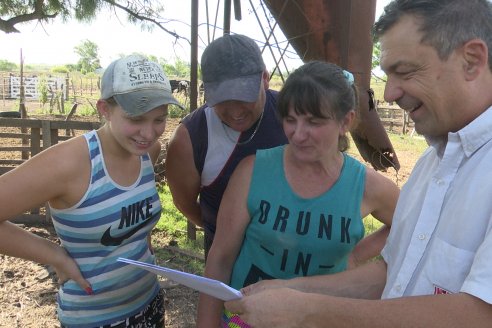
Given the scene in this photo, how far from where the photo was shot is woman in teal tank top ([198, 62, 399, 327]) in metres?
1.52

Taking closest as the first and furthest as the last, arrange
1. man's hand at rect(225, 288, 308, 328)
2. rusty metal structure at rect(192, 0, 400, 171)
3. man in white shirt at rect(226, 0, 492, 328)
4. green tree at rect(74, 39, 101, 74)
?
1. man in white shirt at rect(226, 0, 492, 328)
2. man's hand at rect(225, 288, 308, 328)
3. rusty metal structure at rect(192, 0, 400, 171)
4. green tree at rect(74, 39, 101, 74)

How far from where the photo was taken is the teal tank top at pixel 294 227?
152 cm

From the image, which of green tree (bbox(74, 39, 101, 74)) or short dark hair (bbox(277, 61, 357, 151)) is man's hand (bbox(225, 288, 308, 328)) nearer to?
short dark hair (bbox(277, 61, 357, 151))

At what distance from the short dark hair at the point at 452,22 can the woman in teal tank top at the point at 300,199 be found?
53 cm

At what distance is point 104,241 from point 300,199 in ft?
2.30

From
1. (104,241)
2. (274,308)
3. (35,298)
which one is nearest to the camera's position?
(274,308)

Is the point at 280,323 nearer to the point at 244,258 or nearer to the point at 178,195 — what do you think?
the point at 244,258

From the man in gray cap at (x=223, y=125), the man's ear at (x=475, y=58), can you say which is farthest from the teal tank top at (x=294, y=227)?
the man's ear at (x=475, y=58)

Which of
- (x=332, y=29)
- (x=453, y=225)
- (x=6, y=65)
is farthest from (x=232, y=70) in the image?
(x=6, y=65)

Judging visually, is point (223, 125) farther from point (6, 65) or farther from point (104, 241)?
point (6, 65)

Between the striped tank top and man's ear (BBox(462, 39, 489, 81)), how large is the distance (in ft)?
3.83

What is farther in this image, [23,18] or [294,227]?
[23,18]

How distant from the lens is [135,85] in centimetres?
163

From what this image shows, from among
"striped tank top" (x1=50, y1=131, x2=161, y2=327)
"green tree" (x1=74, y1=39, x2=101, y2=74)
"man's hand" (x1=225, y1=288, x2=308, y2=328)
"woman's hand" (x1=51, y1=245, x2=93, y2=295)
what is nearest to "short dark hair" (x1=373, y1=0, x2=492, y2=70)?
"man's hand" (x1=225, y1=288, x2=308, y2=328)
